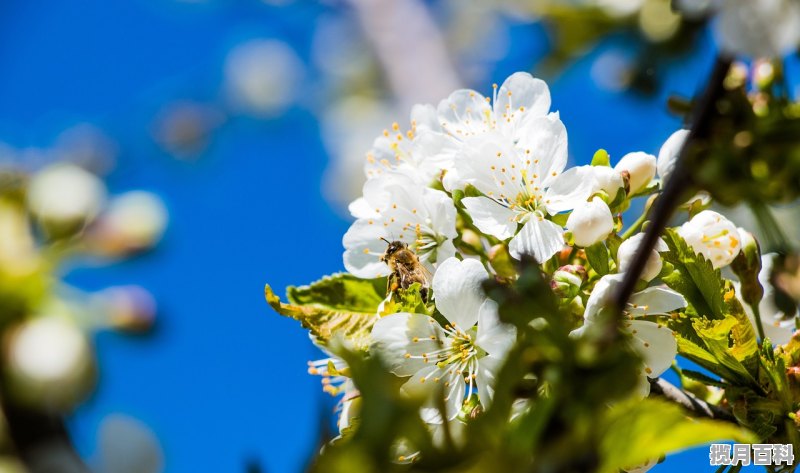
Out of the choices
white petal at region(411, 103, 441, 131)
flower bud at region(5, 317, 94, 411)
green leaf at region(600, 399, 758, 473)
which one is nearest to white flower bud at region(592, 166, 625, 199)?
white petal at region(411, 103, 441, 131)

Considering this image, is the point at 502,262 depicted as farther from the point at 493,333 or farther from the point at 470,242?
the point at 493,333

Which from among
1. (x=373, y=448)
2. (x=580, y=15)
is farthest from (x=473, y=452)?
(x=580, y=15)

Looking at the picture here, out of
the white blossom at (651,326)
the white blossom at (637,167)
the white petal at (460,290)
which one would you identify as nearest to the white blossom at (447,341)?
the white petal at (460,290)

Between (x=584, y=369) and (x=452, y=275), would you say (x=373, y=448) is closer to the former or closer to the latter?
(x=584, y=369)

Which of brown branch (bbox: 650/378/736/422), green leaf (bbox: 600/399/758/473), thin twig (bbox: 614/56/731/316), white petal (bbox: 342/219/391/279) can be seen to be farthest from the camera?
white petal (bbox: 342/219/391/279)

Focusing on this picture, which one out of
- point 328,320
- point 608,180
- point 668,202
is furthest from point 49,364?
point 668,202

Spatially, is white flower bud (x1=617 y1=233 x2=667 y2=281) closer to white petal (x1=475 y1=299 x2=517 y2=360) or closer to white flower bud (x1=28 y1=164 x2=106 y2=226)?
white petal (x1=475 y1=299 x2=517 y2=360)
